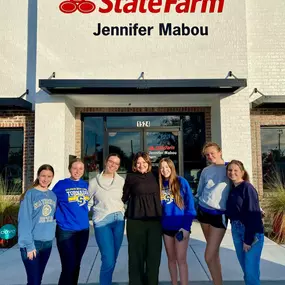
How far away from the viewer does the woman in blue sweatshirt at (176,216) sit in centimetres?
336

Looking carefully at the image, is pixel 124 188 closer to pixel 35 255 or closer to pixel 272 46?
pixel 35 255

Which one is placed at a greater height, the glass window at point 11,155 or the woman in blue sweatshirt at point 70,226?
the glass window at point 11,155

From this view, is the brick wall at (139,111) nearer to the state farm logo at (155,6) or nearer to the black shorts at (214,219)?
the state farm logo at (155,6)

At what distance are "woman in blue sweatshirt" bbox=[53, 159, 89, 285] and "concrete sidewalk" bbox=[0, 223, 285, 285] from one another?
0.98 metres

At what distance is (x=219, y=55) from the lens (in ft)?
25.0

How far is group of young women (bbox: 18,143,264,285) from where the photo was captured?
318 cm

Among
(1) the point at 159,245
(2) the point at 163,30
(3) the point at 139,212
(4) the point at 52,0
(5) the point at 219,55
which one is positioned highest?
(4) the point at 52,0

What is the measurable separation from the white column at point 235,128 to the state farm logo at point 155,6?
252 cm

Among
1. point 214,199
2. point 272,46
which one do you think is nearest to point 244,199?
point 214,199

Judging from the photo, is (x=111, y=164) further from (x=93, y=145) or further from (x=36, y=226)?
(x=93, y=145)

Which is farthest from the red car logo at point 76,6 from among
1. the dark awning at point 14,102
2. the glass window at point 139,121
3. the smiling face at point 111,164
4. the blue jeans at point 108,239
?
the blue jeans at point 108,239

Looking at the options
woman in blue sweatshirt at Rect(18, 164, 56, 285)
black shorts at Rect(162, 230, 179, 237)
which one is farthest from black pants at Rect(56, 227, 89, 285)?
black shorts at Rect(162, 230, 179, 237)

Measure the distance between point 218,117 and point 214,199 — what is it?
473cm

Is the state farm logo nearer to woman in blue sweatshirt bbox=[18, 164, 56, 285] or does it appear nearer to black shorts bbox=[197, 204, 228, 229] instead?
woman in blue sweatshirt bbox=[18, 164, 56, 285]
